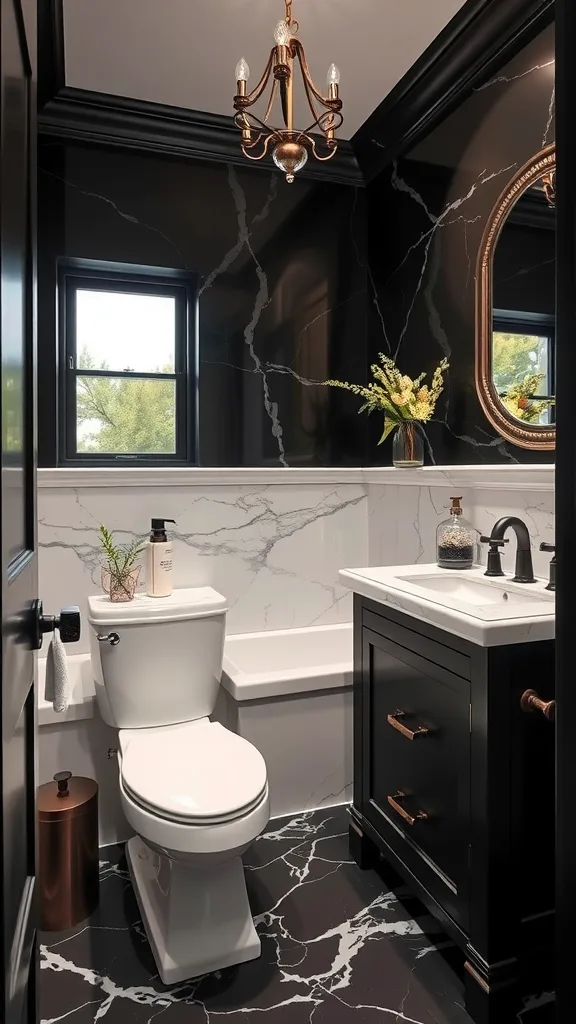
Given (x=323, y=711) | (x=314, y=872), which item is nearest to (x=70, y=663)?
(x=323, y=711)

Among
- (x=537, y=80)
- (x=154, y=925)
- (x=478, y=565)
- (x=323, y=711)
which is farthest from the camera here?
(x=323, y=711)

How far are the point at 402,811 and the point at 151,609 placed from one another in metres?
0.94

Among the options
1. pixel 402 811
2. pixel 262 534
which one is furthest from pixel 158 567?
pixel 402 811

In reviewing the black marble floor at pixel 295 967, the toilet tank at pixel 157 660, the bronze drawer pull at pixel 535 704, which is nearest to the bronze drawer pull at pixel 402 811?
the black marble floor at pixel 295 967

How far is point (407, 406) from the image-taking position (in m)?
2.36

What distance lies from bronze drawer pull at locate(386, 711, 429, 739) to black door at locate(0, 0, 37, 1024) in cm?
95

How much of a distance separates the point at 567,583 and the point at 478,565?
58.4 inches

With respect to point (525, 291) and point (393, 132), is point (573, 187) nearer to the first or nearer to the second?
point (525, 291)

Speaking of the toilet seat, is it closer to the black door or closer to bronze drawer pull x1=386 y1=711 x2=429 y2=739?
bronze drawer pull x1=386 y1=711 x2=429 y2=739

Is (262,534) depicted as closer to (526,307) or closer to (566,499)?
(526,307)

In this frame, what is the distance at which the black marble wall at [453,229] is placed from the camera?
1.94 metres

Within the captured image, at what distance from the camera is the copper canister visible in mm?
1723

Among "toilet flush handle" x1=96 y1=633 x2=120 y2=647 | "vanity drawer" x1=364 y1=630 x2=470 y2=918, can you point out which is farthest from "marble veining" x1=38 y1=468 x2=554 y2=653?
"vanity drawer" x1=364 y1=630 x2=470 y2=918

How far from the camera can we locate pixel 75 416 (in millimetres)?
2586
